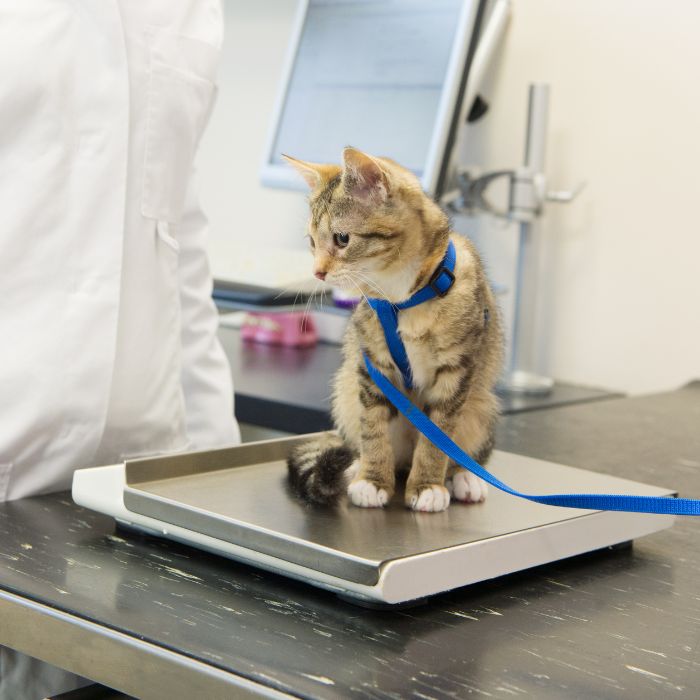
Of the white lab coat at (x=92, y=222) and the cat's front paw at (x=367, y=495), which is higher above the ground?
the white lab coat at (x=92, y=222)

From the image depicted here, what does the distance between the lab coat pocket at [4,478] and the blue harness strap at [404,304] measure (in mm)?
351

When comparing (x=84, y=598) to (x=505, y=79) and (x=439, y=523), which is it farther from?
(x=505, y=79)

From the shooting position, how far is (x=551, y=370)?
6.05 feet

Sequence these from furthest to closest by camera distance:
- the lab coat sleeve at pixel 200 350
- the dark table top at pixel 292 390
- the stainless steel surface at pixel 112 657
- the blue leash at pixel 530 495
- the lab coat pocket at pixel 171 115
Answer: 1. the dark table top at pixel 292 390
2. the lab coat sleeve at pixel 200 350
3. the lab coat pocket at pixel 171 115
4. the blue leash at pixel 530 495
5. the stainless steel surface at pixel 112 657

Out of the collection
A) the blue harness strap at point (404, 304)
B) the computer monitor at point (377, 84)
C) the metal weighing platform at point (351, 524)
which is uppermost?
the computer monitor at point (377, 84)

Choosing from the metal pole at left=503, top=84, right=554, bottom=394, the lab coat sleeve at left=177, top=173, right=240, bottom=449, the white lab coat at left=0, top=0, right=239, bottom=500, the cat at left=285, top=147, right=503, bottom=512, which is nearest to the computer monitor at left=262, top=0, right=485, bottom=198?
the metal pole at left=503, top=84, right=554, bottom=394

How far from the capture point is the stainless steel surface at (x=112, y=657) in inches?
21.4

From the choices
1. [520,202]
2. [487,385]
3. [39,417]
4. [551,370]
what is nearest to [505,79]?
[520,202]

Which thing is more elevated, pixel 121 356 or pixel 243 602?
pixel 121 356

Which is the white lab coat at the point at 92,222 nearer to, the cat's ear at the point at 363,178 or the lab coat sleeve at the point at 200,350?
the lab coat sleeve at the point at 200,350

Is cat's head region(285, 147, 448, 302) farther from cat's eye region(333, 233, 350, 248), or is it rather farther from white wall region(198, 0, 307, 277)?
white wall region(198, 0, 307, 277)

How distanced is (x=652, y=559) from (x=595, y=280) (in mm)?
1043

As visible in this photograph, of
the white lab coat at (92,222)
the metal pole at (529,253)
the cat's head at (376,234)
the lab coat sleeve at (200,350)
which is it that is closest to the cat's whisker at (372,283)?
the cat's head at (376,234)

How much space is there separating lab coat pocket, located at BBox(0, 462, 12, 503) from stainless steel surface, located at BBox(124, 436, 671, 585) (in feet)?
0.51
